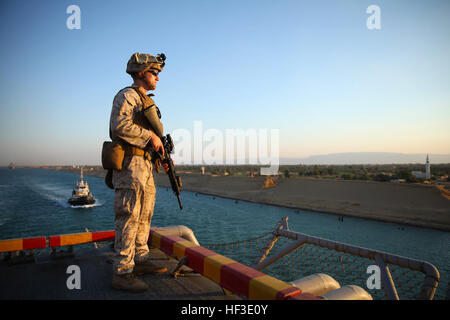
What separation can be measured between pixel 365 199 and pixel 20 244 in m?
42.6

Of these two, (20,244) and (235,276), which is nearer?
(235,276)

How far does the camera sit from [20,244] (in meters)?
4.19

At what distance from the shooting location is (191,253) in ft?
11.6

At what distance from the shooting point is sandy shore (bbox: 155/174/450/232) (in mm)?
30672

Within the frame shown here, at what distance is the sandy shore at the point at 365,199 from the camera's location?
30672 mm

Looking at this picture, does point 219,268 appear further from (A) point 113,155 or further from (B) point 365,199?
(B) point 365,199

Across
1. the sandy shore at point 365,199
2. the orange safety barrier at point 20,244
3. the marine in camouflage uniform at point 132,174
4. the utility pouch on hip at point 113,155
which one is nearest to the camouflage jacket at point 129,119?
the marine in camouflage uniform at point 132,174

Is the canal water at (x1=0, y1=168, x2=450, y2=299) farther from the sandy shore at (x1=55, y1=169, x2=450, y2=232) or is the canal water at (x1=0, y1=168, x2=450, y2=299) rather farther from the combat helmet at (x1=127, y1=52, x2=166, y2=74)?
the combat helmet at (x1=127, y1=52, x2=166, y2=74)

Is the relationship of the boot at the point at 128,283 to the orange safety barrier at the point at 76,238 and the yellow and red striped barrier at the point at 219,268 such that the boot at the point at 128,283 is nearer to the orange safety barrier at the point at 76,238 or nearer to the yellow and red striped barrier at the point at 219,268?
the yellow and red striped barrier at the point at 219,268

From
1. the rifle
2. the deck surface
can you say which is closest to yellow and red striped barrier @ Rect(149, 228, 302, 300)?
the deck surface

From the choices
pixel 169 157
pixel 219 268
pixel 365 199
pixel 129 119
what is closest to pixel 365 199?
pixel 365 199

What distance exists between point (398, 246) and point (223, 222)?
18.2 meters

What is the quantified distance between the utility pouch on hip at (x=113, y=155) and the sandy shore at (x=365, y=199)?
34.7 metres
